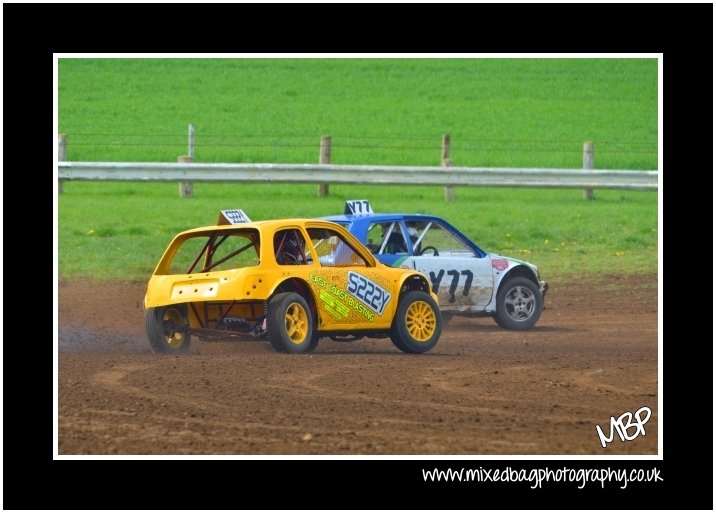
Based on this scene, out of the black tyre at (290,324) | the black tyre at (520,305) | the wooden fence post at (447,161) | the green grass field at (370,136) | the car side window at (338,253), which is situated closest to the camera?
the black tyre at (290,324)

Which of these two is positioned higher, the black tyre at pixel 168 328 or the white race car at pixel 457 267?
the white race car at pixel 457 267

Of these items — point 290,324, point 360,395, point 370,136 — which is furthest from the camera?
point 370,136

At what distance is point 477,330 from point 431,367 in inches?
171

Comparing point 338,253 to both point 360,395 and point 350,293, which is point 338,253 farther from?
point 360,395

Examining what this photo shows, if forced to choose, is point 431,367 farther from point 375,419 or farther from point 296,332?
point 375,419

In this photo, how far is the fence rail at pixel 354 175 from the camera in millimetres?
22188

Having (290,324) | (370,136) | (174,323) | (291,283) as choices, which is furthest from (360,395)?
(370,136)

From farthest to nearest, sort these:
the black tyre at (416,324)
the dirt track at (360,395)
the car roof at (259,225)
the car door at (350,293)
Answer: the black tyre at (416,324)
the car door at (350,293)
the car roof at (259,225)
the dirt track at (360,395)

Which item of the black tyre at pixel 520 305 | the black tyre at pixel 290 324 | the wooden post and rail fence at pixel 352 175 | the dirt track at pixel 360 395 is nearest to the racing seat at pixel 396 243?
the dirt track at pixel 360 395

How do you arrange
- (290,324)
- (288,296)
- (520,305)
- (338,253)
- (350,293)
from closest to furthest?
(288,296), (290,324), (350,293), (338,253), (520,305)

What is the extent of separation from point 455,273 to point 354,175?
7.24 meters

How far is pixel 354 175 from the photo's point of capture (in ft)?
76.3

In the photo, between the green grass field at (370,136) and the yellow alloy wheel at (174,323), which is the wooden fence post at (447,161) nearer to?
the green grass field at (370,136)

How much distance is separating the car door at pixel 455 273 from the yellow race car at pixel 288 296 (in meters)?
1.42
